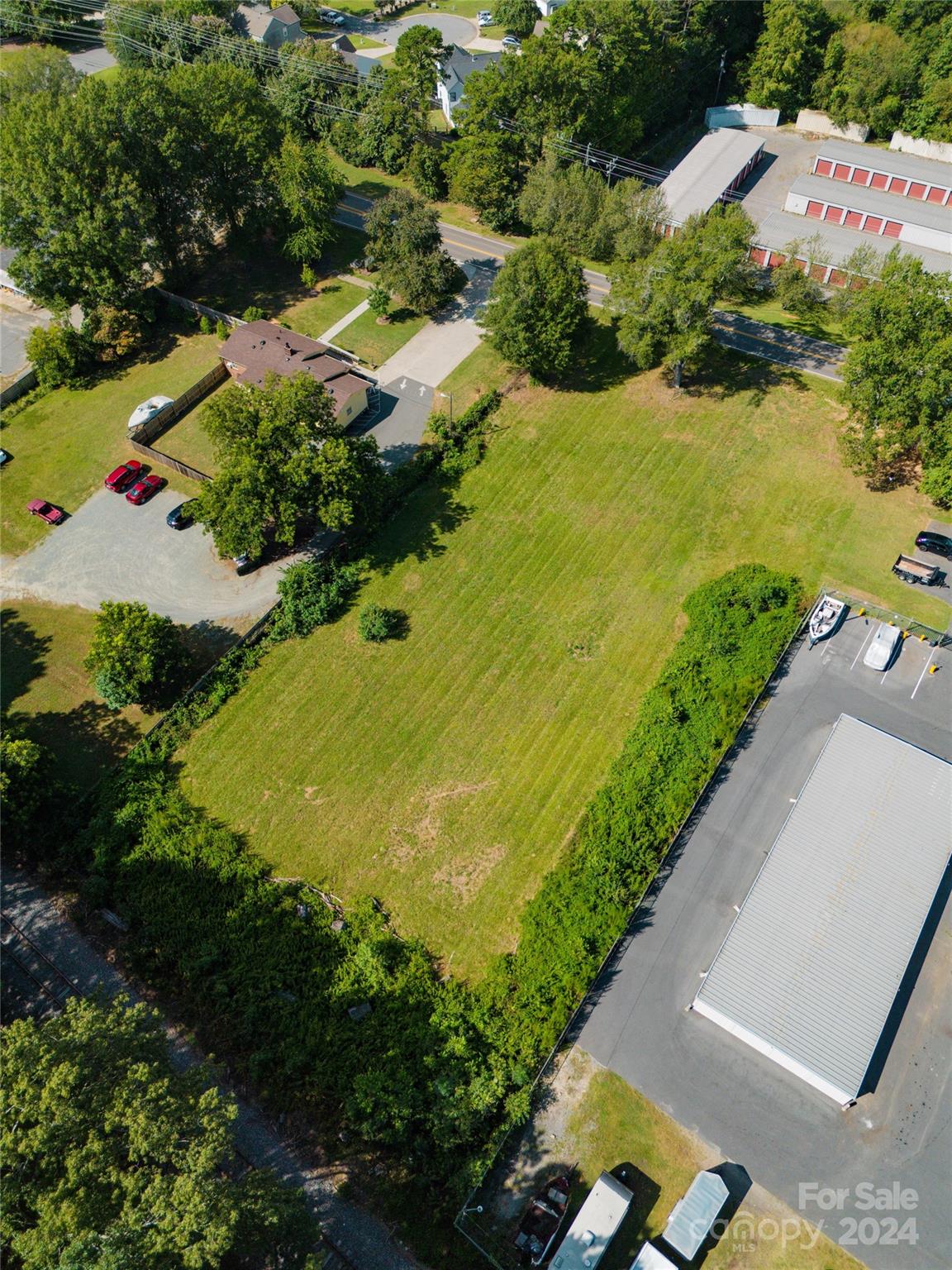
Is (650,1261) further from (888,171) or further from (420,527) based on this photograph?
(888,171)

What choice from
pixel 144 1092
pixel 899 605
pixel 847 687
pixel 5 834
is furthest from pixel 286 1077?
pixel 899 605

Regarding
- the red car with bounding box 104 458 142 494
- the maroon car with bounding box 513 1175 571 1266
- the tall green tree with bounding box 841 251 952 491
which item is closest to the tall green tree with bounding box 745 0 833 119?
the tall green tree with bounding box 841 251 952 491

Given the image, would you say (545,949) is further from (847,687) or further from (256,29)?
(256,29)

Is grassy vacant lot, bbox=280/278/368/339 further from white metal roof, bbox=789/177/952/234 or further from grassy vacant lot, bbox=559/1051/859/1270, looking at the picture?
grassy vacant lot, bbox=559/1051/859/1270

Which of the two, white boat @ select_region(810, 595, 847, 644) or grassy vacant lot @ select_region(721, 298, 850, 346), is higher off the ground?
grassy vacant lot @ select_region(721, 298, 850, 346)

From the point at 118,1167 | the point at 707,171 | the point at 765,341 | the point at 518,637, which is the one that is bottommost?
the point at 118,1167

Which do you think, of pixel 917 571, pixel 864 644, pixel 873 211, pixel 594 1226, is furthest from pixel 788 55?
pixel 594 1226

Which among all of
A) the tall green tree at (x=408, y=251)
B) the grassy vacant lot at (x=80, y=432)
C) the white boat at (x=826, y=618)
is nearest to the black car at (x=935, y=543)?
the white boat at (x=826, y=618)
